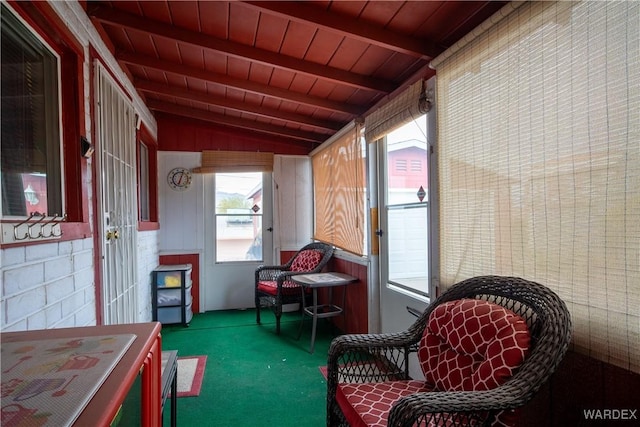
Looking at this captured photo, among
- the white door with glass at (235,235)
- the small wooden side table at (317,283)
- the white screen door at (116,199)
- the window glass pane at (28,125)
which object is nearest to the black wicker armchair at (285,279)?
the small wooden side table at (317,283)

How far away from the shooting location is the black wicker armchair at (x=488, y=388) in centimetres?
105

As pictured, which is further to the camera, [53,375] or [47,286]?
[47,286]

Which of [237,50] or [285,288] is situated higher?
[237,50]

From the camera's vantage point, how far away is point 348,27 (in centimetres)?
184

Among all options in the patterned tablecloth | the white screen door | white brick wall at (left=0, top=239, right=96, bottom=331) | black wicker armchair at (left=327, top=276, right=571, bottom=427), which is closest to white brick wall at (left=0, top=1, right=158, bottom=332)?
white brick wall at (left=0, top=239, right=96, bottom=331)

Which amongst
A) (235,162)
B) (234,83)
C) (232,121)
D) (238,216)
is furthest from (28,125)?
(238,216)

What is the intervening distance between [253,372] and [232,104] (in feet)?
8.36

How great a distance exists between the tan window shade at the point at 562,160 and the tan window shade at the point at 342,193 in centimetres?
134

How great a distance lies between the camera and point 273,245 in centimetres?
461

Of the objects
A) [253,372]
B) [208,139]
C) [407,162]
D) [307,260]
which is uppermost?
[208,139]

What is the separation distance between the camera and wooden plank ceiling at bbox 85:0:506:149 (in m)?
1.78

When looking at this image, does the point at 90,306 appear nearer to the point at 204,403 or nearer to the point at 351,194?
the point at 204,403

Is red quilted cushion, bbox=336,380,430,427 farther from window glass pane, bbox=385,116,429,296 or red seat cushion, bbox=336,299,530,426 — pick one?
window glass pane, bbox=385,116,429,296

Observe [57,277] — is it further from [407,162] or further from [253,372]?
[407,162]
